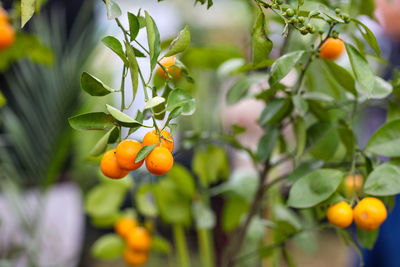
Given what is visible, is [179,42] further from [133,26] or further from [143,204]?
[143,204]

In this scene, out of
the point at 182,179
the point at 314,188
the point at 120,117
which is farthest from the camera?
the point at 182,179

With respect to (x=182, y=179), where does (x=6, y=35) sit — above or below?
above

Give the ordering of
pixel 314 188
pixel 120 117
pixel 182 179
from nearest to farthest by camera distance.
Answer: pixel 120 117, pixel 314 188, pixel 182 179

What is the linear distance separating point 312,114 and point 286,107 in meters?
0.08

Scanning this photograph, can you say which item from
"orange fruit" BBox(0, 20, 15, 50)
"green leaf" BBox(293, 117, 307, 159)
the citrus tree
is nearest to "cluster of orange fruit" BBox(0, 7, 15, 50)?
"orange fruit" BBox(0, 20, 15, 50)

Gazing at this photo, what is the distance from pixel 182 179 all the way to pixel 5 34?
1.07 feet

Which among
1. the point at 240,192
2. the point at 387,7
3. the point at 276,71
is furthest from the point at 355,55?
the point at 387,7

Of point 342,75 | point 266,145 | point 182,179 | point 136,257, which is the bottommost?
point 136,257

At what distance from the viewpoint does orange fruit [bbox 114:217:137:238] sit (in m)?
0.63

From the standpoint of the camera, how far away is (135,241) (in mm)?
609

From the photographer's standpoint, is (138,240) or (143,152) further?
(138,240)

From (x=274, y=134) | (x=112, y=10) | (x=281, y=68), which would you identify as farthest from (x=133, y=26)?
(x=274, y=134)

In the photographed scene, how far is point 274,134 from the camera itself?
45 cm

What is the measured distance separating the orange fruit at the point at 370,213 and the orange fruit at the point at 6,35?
1.69ft
